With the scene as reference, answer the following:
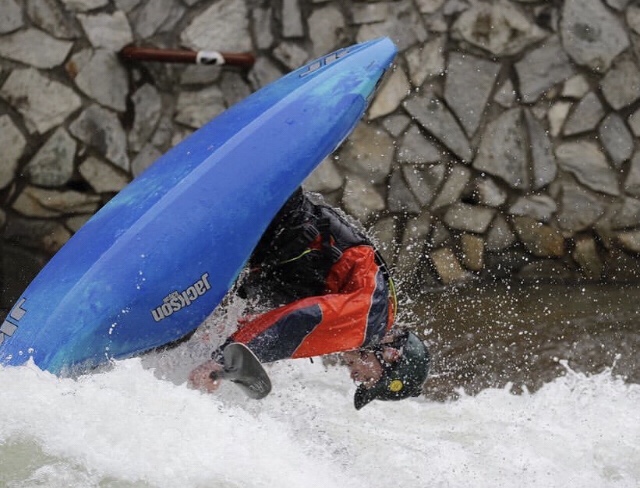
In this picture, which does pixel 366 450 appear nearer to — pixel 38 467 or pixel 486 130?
pixel 38 467

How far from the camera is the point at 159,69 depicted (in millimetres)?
6062

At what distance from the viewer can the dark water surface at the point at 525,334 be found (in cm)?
569

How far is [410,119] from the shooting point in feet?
20.7

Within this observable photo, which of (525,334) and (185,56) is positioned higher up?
(185,56)

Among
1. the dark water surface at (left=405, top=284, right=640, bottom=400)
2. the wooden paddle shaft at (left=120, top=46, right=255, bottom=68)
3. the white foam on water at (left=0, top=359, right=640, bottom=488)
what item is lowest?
the dark water surface at (left=405, top=284, right=640, bottom=400)

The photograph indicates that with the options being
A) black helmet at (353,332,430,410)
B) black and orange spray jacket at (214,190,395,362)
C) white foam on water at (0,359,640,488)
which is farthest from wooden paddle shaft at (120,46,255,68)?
black helmet at (353,332,430,410)

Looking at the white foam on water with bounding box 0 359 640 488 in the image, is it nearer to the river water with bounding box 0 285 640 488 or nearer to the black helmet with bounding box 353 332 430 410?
the river water with bounding box 0 285 640 488

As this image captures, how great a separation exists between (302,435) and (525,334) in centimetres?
193

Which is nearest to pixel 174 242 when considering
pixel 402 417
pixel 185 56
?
pixel 402 417

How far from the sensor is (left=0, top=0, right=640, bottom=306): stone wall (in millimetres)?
5914

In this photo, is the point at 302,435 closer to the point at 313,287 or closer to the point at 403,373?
the point at 403,373

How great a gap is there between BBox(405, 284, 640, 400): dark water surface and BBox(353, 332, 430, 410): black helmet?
2.99 ft

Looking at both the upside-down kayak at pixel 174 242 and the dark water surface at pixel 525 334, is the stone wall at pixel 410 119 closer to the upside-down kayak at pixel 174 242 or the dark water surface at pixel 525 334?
the dark water surface at pixel 525 334

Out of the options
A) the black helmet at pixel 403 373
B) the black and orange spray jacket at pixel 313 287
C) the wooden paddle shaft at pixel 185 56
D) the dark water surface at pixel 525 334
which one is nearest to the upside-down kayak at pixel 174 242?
the black and orange spray jacket at pixel 313 287
